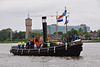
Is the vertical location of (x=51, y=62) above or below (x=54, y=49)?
below

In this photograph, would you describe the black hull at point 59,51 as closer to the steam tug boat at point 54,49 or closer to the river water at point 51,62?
the steam tug boat at point 54,49

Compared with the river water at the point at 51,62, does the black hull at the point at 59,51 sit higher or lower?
higher

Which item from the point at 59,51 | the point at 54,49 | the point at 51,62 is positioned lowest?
the point at 51,62

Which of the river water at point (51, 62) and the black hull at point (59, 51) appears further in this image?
the black hull at point (59, 51)

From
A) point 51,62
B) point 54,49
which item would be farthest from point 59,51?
point 51,62

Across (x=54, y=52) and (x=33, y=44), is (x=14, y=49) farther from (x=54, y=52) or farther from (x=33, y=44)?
(x=54, y=52)

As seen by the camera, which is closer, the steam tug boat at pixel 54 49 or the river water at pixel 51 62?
the river water at pixel 51 62

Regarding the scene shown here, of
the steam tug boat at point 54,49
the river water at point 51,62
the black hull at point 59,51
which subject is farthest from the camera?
the black hull at point 59,51

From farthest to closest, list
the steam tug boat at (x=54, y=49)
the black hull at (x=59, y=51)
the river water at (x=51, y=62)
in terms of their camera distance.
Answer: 1. the black hull at (x=59, y=51)
2. the steam tug boat at (x=54, y=49)
3. the river water at (x=51, y=62)

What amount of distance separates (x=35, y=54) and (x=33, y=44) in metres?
1.95

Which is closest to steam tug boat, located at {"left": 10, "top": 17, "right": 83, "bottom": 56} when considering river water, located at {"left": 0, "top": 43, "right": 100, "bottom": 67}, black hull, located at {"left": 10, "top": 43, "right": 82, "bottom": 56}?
black hull, located at {"left": 10, "top": 43, "right": 82, "bottom": 56}

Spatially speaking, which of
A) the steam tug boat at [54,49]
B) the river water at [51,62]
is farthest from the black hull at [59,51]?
the river water at [51,62]

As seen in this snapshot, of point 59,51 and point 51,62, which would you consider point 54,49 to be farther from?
point 51,62

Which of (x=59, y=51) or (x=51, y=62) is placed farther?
(x=59, y=51)
